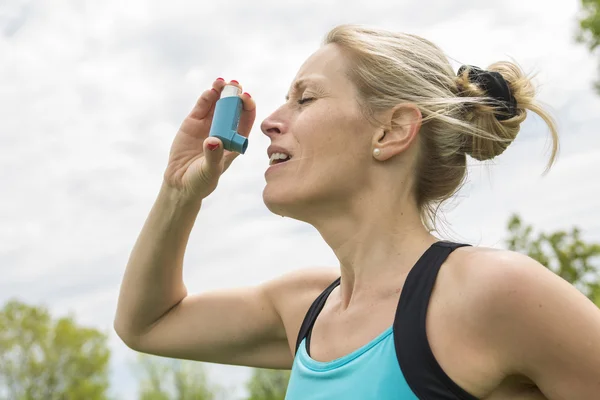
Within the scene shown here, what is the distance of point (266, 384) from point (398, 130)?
25960 mm

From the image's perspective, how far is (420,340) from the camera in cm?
205

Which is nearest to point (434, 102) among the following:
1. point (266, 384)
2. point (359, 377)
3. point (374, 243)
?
point (374, 243)

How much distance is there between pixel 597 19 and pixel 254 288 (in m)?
14.2

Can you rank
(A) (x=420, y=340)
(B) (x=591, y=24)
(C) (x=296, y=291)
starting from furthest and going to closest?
(B) (x=591, y=24) → (C) (x=296, y=291) → (A) (x=420, y=340)

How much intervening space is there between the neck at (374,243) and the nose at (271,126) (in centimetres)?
36

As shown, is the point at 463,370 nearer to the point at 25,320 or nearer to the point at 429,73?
the point at 429,73

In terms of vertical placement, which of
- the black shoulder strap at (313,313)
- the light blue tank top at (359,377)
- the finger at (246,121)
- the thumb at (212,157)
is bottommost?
the light blue tank top at (359,377)

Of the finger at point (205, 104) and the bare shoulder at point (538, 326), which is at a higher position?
the finger at point (205, 104)

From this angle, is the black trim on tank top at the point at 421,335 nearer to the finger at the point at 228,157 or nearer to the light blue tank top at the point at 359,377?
the light blue tank top at the point at 359,377

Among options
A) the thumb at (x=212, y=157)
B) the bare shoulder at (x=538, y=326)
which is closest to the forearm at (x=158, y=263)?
the thumb at (x=212, y=157)

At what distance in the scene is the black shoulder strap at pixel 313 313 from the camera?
8.61 ft

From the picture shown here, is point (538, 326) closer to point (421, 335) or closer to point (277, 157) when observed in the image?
point (421, 335)

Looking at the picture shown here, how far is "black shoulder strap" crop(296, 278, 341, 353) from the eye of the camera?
103 inches

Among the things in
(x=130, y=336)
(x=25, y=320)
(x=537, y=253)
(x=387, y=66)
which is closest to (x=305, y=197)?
(x=387, y=66)
